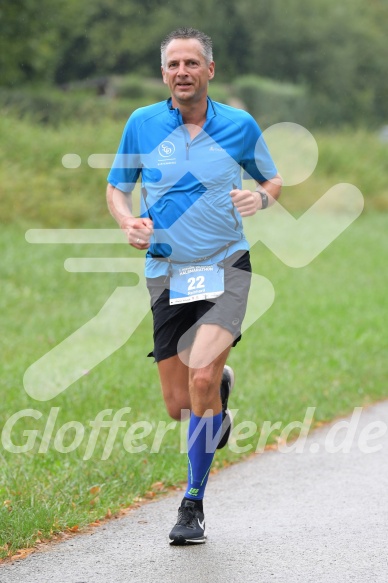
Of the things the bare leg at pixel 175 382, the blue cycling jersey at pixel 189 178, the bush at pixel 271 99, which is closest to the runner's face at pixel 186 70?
the blue cycling jersey at pixel 189 178

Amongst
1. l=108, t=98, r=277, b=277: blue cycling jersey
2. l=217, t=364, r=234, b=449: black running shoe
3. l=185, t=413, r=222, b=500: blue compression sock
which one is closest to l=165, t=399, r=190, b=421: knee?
l=217, t=364, r=234, b=449: black running shoe

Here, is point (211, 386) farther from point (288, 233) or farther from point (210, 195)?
point (288, 233)

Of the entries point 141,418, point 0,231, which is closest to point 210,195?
point 141,418

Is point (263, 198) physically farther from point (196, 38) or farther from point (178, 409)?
point (178, 409)

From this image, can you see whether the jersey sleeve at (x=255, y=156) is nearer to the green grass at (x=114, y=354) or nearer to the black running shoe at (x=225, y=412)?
the black running shoe at (x=225, y=412)

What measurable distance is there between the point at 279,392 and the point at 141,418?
1.69 m

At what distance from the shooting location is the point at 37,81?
47031 millimetres

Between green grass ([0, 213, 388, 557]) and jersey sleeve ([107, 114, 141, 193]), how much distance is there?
1.70m

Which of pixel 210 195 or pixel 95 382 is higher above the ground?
pixel 210 195

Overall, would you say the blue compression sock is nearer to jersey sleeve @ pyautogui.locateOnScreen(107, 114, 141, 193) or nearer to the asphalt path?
the asphalt path

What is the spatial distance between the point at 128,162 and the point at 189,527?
6.04 feet

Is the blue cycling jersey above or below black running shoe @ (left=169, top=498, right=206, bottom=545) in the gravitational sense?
above

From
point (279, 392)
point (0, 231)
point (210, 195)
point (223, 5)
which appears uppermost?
point (223, 5)

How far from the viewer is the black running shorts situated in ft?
18.4
